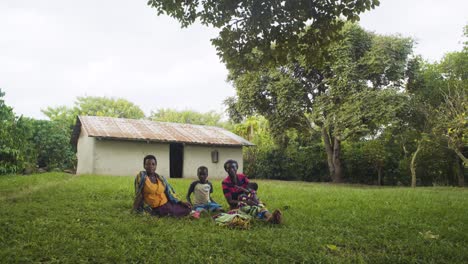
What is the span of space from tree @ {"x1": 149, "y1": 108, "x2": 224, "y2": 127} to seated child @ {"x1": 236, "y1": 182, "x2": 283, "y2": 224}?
47411mm

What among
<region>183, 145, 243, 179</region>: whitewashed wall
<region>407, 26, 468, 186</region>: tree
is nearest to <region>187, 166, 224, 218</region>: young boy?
<region>407, 26, 468, 186</region>: tree

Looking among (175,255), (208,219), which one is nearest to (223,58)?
(208,219)

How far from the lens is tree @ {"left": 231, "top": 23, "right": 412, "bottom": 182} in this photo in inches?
690

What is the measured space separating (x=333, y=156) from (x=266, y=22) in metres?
17.4

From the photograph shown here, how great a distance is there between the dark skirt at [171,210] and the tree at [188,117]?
155 feet

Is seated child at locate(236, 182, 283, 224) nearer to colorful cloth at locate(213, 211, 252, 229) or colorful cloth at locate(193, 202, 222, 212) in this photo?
colorful cloth at locate(213, 211, 252, 229)

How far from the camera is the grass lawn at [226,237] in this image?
3854 mm

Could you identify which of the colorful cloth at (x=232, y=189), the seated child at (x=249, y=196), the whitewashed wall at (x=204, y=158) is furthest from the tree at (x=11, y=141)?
the seated child at (x=249, y=196)

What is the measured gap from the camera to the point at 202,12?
18.7ft

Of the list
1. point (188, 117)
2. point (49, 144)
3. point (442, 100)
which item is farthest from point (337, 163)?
point (188, 117)

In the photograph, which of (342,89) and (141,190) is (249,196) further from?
(342,89)

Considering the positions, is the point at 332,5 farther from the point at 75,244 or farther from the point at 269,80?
the point at 269,80

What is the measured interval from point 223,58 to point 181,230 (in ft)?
9.66

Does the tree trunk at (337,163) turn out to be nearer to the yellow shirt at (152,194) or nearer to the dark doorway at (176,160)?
the dark doorway at (176,160)
